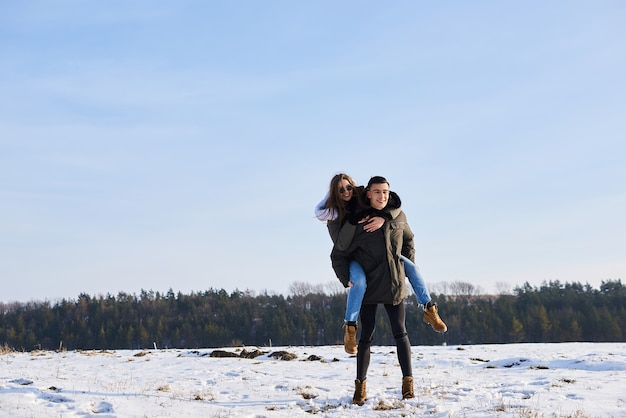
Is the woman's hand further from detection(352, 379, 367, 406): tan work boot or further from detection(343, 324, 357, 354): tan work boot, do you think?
detection(352, 379, 367, 406): tan work boot

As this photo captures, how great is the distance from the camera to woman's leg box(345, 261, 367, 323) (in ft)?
20.6

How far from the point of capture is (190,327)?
90312 millimetres

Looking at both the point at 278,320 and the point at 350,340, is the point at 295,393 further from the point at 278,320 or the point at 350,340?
the point at 278,320

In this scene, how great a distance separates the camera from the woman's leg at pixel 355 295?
628 centimetres

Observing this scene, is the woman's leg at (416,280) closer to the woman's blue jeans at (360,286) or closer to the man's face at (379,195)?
the woman's blue jeans at (360,286)

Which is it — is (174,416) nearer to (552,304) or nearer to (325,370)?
(325,370)

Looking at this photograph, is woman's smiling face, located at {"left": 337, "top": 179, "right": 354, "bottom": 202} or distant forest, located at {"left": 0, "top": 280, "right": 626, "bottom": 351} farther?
distant forest, located at {"left": 0, "top": 280, "right": 626, "bottom": 351}

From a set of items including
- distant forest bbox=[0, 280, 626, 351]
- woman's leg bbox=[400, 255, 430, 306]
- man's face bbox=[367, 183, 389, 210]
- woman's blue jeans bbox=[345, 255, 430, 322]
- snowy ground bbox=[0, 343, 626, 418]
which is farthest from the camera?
distant forest bbox=[0, 280, 626, 351]

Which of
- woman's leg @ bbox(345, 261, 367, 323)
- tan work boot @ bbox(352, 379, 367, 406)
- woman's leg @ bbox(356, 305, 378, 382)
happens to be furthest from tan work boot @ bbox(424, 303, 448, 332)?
tan work boot @ bbox(352, 379, 367, 406)

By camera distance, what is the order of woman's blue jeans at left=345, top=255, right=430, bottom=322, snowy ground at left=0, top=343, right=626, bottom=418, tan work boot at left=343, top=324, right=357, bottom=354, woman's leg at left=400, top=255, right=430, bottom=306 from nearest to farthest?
snowy ground at left=0, top=343, right=626, bottom=418 → tan work boot at left=343, top=324, right=357, bottom=354 → woman's blue jeans at left=345, top=255, right=430, bottom=322 → woman's leg at left=400, top=255, right=430, bottom=306

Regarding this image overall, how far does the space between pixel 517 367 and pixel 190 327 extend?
277 feet

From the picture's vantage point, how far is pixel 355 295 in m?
6.31

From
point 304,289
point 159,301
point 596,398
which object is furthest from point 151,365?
point 304,289

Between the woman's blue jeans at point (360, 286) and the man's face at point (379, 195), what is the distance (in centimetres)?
72
